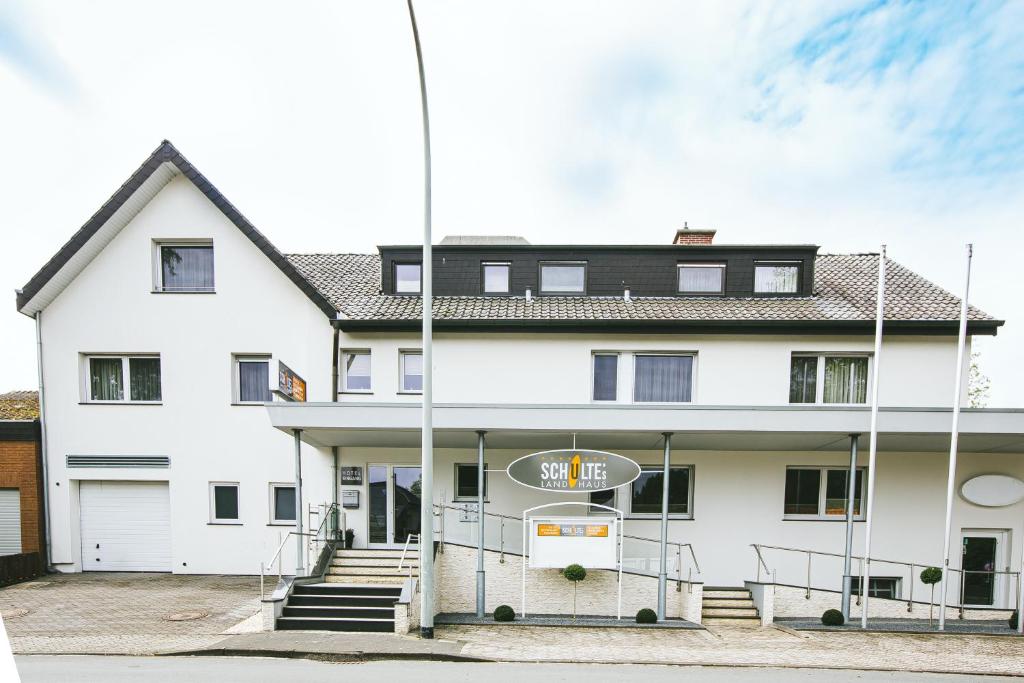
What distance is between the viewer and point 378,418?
30.4ft

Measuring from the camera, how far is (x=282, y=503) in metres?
12.2

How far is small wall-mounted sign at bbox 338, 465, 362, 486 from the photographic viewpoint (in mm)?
11875

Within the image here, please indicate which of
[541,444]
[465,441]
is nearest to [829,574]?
[541,444]

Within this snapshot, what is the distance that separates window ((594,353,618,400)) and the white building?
5 cm

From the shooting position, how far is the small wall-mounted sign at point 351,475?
11.9 metres

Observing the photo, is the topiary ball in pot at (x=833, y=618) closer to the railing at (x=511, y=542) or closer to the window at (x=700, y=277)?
the railing at (x=511, y=542)

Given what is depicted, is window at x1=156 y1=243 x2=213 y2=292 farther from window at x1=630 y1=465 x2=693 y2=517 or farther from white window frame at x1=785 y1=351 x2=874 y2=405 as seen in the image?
white window frame at x1=785 y1=351 x2=874 y2=405

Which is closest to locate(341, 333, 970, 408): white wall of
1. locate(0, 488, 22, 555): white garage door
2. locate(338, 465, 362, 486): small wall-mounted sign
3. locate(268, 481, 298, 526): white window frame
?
locate(338, 465, 362, 486): small wall-mounted sign

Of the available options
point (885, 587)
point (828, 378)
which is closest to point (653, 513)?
point (828, 378)

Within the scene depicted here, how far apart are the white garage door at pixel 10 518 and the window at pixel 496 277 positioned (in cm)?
1286

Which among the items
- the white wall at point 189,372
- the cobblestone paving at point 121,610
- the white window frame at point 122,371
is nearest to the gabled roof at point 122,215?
the white wall at point 189,372

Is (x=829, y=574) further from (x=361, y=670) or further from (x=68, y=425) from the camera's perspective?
(x=68, y=425)

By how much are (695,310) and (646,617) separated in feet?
23.1

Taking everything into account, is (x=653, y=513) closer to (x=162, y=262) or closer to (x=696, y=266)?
(x=696, y=266)
